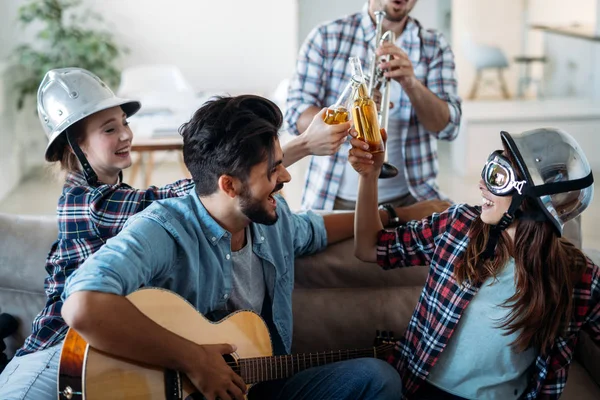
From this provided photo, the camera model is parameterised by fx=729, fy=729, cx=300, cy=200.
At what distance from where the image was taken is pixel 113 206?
1971 millimetres

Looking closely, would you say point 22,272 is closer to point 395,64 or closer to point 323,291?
point 323,291

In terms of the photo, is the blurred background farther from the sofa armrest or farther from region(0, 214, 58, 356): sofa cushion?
the sofa armrest

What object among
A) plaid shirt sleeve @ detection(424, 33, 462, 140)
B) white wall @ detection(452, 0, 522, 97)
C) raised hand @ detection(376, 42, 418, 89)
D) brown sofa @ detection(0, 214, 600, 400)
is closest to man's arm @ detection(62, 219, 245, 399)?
brown sofa @ detection(0, 214, 600, 400)

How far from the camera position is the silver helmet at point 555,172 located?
1651 millimetres

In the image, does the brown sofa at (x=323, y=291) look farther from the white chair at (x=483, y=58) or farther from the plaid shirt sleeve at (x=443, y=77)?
the white chair at (x=483, y=58)

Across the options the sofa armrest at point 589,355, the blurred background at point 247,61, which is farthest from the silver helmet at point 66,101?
the blurred background at point 247,61

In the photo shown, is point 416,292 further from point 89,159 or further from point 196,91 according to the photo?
point 196,91

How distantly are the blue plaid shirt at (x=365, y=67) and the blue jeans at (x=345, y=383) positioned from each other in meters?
1.00

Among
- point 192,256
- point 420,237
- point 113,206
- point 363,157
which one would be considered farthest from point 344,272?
point 113,206

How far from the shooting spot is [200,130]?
1771mm

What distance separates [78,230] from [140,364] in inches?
20.3

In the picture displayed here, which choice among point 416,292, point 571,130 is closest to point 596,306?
point 416,292

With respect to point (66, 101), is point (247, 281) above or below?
below

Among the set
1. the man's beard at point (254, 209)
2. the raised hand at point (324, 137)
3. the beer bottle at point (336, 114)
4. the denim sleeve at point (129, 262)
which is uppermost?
the beer bottle at point (336, 114)
